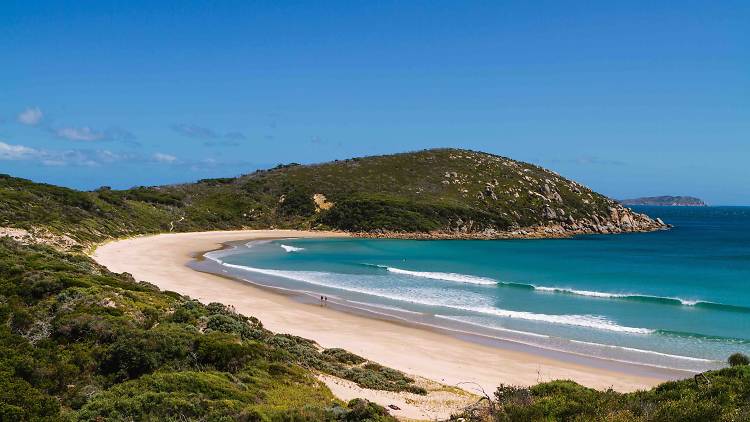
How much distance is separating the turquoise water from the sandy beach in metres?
2.88

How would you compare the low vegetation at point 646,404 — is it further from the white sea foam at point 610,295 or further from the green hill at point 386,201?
the green hill at point 386,201

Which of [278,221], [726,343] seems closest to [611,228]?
[278,221]

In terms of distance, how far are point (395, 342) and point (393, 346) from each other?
78cm

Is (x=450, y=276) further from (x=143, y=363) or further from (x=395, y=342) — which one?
(x=143, y=363)

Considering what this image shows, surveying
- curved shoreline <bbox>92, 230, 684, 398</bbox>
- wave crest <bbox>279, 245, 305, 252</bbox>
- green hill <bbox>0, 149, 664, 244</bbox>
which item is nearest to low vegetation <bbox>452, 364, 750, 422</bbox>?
curved shoreline <bbox>92, 230, 684, 398</bbox>

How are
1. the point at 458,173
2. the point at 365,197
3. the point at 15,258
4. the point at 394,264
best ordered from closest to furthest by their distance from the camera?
the point at 15,258 < the point at 394,264 < the point at 365,197 < the point at 458,173

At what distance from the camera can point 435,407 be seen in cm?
1466

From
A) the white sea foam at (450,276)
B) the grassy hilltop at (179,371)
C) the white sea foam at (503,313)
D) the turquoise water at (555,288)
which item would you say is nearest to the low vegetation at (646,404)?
the grassy hilltop at (179,371)

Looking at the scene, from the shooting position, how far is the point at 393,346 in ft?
76.8

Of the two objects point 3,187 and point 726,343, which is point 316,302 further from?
point 3,187

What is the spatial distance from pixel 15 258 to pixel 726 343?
111 ft

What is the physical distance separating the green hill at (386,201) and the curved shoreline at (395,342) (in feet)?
110

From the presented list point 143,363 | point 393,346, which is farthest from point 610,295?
point 143,363

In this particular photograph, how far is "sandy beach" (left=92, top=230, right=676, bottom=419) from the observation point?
62.4 feet
